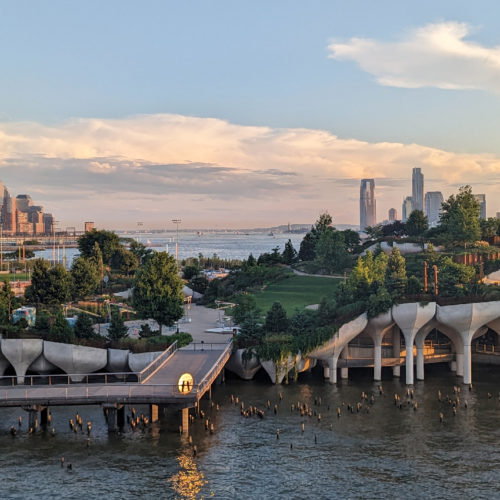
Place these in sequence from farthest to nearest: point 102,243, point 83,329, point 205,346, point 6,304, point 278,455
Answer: point 102,243
point 6,304
point 205,346
point 83,329
point 278,455

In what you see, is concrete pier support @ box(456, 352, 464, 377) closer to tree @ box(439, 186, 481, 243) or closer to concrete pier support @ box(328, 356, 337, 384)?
concrete pier support @ box(328, 356, 337, 384)

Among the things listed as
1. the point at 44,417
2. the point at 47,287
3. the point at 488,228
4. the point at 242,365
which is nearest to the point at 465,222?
the point at 488,228

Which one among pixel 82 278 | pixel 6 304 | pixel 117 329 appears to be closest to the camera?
pixel 117 329

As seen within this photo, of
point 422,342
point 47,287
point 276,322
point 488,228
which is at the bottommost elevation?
point 422,342

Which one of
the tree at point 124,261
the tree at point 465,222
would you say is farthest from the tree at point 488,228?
the tree at point 124,261

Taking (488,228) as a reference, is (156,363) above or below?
below

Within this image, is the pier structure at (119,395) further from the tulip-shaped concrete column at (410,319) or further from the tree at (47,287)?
the tree at (47,287)

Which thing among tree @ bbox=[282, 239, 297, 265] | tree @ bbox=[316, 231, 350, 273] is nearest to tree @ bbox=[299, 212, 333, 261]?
tree @ bbox=[282, 239, 297, 265]

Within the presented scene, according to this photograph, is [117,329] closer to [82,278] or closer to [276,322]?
[276,322]
